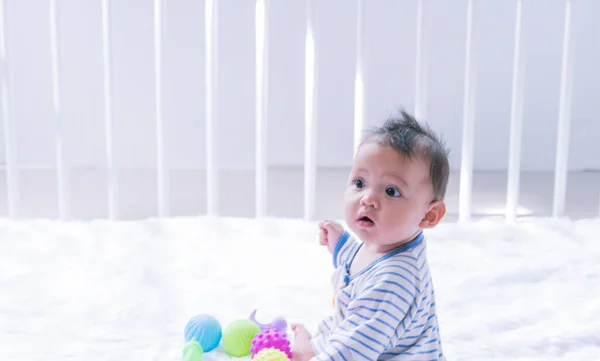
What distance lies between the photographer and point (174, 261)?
4.60ft

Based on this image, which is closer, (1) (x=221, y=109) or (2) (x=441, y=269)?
(2) (x=441, y=269)

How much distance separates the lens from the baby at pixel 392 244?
0.77 m

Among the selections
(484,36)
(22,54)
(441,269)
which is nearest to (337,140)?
(484,36)

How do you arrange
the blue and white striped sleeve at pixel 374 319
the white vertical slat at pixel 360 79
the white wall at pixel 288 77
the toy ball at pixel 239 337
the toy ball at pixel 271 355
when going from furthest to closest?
the white wall at pixel 288 77 < the white vertical slat at pixel 360 79 < the toy ball at pixel 239 337 < the toy ball at pixel 271 355 < the blue and white striped sleeve at pixel 374 319

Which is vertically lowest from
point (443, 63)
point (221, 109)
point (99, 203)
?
point (99, 203)

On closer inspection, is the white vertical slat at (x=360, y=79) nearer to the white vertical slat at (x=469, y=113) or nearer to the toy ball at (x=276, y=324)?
the white vertical slat at (x=469, y=113)

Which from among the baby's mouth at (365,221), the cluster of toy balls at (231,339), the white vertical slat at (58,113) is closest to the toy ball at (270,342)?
the cluster of toy balls at (231,339)

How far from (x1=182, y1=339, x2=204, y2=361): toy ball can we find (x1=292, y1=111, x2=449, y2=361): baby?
0.67 feet

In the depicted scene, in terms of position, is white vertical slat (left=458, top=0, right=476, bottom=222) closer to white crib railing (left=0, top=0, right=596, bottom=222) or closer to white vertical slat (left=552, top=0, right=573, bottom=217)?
white crib railing (left=0, top=0, right=596, bottom=222)

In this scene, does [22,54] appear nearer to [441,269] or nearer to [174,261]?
[174,261]

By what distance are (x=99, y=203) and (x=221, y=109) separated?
2.42ft

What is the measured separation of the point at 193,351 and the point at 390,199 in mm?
334

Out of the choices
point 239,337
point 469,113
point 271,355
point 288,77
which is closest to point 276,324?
point 239,337

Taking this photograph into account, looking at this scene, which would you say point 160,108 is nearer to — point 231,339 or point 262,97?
point 262,97
